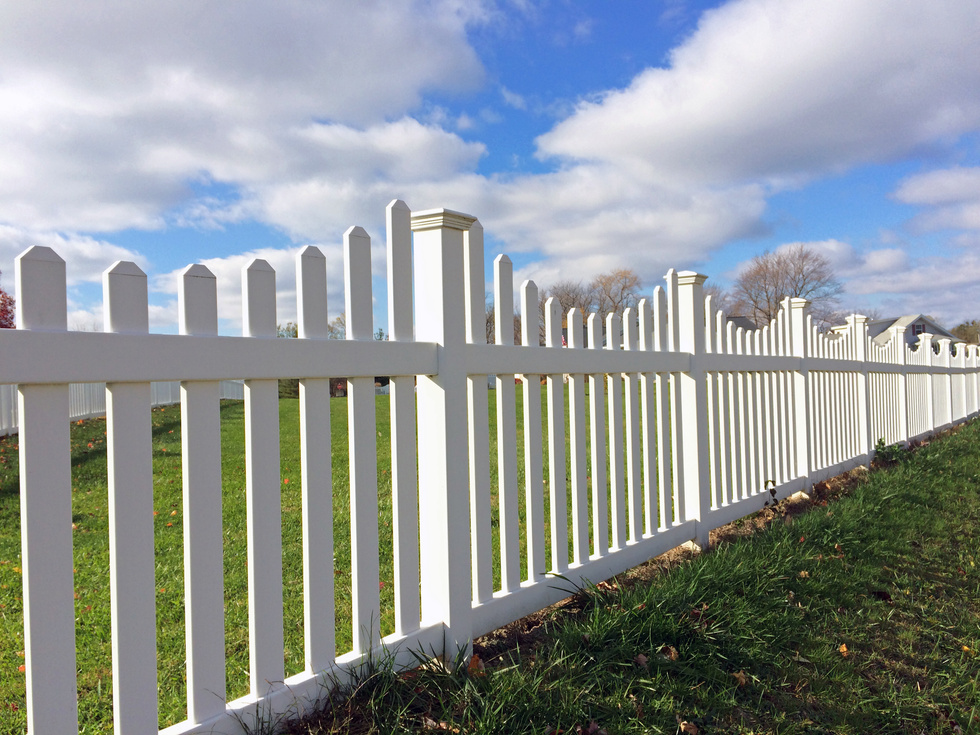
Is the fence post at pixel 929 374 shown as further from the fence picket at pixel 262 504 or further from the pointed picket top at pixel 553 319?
the fence picket at pixel 262 504

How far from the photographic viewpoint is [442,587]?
9.44 feet

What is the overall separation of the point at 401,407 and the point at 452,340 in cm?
37

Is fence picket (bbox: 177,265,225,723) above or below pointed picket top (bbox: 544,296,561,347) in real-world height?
below

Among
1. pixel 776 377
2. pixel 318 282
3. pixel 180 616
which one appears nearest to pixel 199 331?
pixel 318 282

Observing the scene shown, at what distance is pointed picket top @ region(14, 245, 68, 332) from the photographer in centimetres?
182

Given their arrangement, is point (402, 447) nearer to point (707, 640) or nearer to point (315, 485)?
point (315, 485)

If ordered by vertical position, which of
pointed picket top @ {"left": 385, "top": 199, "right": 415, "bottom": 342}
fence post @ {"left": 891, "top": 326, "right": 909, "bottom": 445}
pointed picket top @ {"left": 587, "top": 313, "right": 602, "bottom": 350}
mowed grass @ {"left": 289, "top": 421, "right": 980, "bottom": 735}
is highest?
pointed picket top @ {"left": 385, "top": 199, "right": 415, "bottom": 342}

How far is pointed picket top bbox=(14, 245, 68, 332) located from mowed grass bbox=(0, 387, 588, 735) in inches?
50.2

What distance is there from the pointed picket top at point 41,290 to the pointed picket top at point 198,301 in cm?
33

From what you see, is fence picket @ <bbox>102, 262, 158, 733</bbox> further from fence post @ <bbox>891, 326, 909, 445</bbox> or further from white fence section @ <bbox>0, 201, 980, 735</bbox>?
fence post @ <bbox>891, 326, 909, 445</bbox>

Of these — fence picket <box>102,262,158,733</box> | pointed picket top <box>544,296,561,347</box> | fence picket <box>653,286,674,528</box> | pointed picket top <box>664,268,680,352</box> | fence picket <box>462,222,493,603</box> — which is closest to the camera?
fence picket <box>102,262,158,733</box>

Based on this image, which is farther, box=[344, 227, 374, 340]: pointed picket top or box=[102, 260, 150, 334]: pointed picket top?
box=[344, 227, 374, 340]: pointed picket top

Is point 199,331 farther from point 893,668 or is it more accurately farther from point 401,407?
point 893,668

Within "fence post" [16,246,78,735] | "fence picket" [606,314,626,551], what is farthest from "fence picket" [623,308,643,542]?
"fence post" [16,246,78,735]
